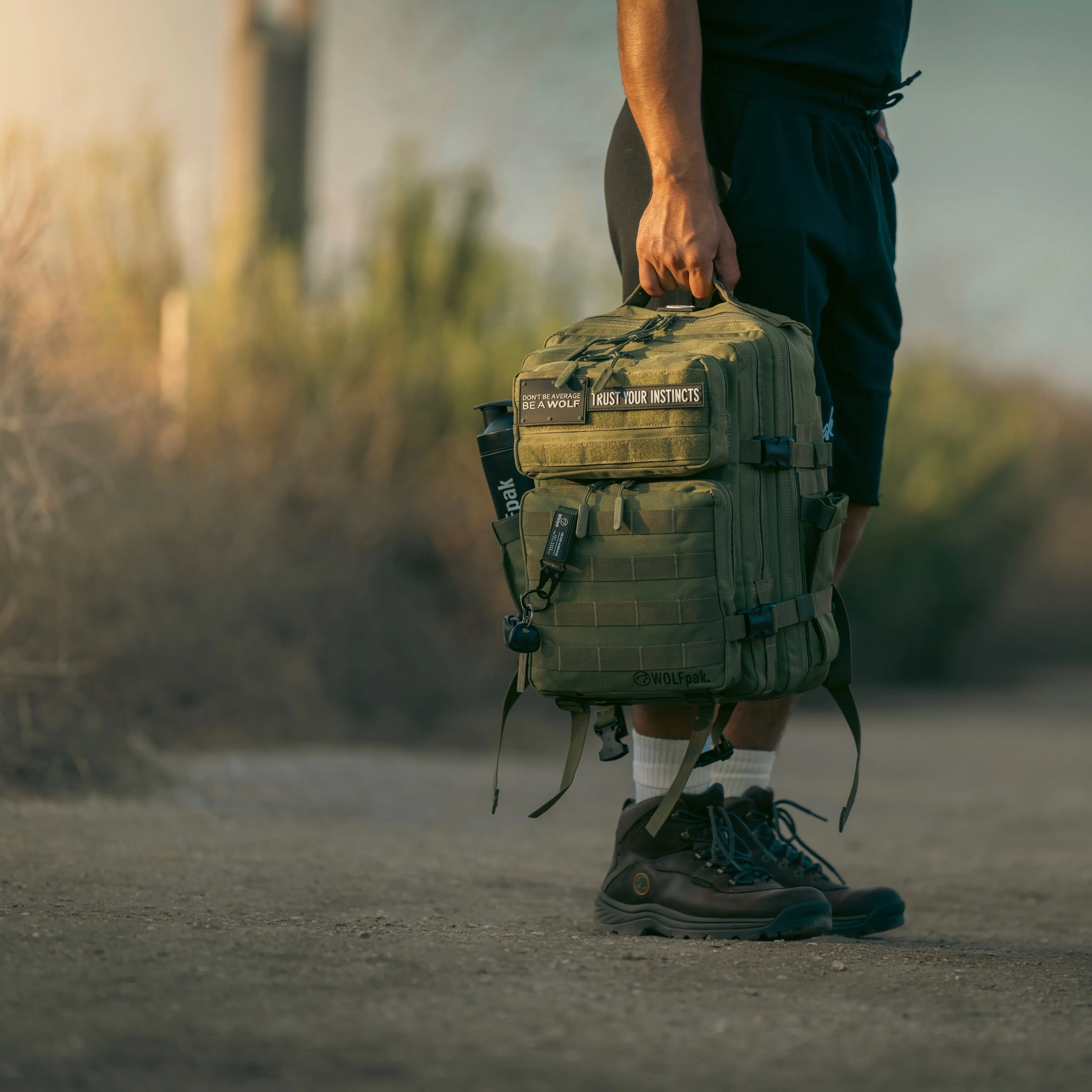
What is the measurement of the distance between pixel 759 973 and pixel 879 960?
10.5 inches

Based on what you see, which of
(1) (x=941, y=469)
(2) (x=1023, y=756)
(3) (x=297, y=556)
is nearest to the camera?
(3) (x=297, y=556)

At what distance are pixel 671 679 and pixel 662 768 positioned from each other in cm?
36

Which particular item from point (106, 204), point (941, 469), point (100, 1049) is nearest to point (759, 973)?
point (100, 1049)

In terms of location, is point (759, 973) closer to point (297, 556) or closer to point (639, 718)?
point (639, 718)

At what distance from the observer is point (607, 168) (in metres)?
2.78

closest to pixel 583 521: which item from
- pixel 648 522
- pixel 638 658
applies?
pixel 648 522

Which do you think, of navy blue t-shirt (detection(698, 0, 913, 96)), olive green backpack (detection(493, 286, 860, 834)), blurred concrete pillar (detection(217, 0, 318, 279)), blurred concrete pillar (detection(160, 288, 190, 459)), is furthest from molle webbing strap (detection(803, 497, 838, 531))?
blurred concrete pillar (detection(217, 0, 318, 279))

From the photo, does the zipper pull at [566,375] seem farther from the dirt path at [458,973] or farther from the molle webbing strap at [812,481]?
the dirt path at [458,973]

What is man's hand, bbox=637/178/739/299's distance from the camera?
247 cm

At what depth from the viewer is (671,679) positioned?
2.28 m

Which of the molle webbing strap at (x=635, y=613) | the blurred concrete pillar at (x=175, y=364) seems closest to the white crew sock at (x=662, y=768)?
the molle webbing strap at (x=635, y=613)

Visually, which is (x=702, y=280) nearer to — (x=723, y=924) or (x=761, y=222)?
(x=761, y=222)

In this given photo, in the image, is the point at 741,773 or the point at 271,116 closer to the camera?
the point at 741,773

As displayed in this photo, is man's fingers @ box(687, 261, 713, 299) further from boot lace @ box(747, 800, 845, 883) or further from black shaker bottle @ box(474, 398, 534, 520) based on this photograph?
boot lace @ box(747, 800, 845, 883)
